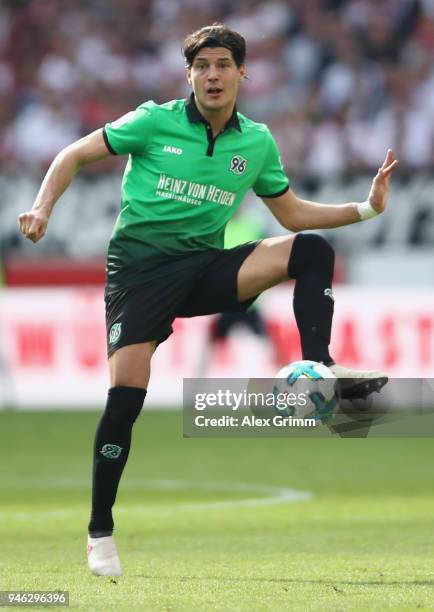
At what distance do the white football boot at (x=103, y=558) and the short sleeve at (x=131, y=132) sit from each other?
184 cm

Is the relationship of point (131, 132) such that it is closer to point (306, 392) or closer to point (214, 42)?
point (214, 42)

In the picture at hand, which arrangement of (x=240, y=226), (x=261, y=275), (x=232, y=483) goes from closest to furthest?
(x=261, y=275), (x=232, y=483), (x=240, y=226)

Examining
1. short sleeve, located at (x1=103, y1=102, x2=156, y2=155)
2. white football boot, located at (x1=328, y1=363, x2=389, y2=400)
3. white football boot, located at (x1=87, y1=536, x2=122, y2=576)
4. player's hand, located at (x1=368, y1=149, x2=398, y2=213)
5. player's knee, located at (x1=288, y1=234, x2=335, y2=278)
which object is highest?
short sleeve, located at (x1=103, y1=102, x2=156, y2=155)

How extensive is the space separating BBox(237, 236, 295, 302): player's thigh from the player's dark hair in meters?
0.90

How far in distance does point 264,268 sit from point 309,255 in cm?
23

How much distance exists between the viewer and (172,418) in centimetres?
1622

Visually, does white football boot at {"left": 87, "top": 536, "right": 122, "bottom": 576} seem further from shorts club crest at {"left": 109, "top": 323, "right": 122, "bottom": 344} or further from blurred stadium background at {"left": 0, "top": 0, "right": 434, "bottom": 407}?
blurred stadium background at {"left": 0, "top": 0, "right": 434, "bottom": 407}

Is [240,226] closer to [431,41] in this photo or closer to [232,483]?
[431,41]

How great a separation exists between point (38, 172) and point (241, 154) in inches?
555

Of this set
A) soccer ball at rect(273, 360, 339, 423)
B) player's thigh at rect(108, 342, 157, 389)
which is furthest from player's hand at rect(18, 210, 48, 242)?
soccer ball at rect(273, 360, 339, 423)

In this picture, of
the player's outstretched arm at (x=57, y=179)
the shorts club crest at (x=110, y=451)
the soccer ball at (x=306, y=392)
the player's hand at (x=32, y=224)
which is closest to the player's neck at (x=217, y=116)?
the player's outstretched arm at (x=57, y=179)

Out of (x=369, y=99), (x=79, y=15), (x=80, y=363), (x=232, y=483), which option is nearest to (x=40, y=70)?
(x=79, y=15)

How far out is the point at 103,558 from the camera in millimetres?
6414

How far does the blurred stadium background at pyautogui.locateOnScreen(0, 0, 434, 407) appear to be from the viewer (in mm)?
20125
